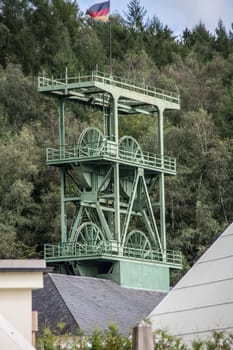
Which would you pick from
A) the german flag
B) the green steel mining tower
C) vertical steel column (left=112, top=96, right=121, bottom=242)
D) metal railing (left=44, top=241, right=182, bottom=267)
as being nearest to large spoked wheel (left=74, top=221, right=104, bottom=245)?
the green steel mining tower

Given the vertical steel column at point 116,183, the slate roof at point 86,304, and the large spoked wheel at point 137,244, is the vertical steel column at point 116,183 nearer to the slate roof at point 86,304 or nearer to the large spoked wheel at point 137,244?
the large spoked wheel at point 137,244

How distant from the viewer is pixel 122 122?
85500 mm

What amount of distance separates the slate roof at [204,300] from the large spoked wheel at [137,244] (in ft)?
123

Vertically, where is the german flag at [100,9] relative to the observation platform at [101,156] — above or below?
above

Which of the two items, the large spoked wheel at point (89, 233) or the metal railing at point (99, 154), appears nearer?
the metal railing at point (99, 154)

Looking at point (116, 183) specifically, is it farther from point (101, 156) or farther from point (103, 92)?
point (103, 92)

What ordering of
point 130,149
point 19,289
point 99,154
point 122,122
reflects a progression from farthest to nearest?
point 122,122 → point 130,149 → point 99,154 → point 19,289

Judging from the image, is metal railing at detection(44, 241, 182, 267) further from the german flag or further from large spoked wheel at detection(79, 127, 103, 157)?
the german flag

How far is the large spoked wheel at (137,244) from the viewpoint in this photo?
5816 centimetres

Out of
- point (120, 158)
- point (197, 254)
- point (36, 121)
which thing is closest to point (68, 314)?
point (120, 158)

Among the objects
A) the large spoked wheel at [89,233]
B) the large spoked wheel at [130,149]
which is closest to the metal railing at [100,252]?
the large spoked wheel at [89,233]

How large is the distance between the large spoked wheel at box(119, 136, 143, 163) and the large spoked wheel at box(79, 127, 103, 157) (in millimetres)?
1298

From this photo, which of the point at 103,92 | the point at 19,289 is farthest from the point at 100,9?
the point at 19,289

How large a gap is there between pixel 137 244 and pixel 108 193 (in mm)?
2413
